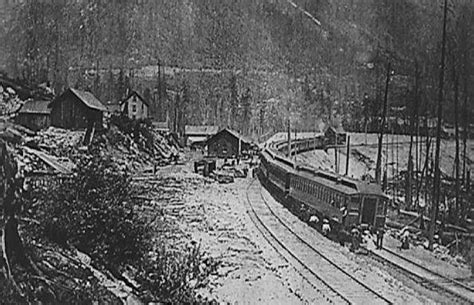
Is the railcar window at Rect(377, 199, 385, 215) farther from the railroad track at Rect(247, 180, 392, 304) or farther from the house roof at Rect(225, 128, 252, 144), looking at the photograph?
the house roof at Rect(225, 128, 252, 144)

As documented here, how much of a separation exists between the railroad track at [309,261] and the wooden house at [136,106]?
86 centimetres

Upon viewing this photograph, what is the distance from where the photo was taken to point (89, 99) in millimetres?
3453

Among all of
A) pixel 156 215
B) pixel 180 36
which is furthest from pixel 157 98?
pixel 156 215

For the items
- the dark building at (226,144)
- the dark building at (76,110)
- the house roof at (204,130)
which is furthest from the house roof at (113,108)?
the dark building at (226,144)

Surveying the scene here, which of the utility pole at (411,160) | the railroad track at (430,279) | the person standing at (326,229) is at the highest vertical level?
the utility pole at (411,160)

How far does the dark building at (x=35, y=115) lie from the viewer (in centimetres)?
341

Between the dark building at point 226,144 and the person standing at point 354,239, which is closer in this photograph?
the dark building at point 226,144

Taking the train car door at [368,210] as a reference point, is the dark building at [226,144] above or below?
above

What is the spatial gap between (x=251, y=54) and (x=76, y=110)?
1132mm

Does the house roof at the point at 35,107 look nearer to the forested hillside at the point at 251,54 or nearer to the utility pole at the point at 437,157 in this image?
the forested hillside at the point at 251,54

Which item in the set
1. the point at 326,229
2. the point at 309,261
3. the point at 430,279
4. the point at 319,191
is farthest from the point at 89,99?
the point at 319,191

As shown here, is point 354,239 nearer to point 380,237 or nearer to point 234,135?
point 380,237

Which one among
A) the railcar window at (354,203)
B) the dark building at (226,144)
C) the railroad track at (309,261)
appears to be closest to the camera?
the railroad track at (309,261)

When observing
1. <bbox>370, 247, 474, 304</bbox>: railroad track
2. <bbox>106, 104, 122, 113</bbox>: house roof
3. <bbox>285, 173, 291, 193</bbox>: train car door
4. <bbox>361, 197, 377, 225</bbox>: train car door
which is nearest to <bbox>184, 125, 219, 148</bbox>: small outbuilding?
<bbox>106, 104, 122, 113</bbox>: house roof
